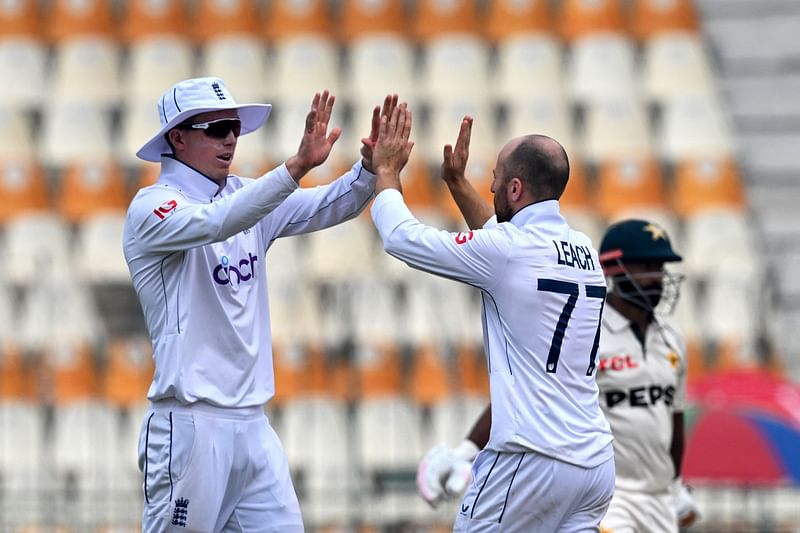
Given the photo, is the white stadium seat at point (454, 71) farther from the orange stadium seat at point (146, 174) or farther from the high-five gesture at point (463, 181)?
the high-five gesture at point (463, 181)

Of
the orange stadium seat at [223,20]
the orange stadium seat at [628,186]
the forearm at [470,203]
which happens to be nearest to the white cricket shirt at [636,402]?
the forearm at [470,203]

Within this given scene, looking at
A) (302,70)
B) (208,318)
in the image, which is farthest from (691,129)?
(208,318)

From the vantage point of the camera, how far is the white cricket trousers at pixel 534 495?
4.88m

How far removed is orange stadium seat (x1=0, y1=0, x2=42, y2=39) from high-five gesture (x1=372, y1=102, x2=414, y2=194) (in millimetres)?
11381

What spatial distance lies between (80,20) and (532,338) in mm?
11872

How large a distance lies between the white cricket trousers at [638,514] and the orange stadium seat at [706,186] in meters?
7.51

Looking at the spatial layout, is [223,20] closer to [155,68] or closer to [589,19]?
[155,68]

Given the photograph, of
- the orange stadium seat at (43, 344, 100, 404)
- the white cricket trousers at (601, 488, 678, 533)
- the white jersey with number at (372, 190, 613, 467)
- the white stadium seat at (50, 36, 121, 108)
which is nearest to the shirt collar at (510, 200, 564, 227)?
the white jersey with number at (372, 190, 613, 467)

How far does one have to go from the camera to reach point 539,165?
4961 millimetres

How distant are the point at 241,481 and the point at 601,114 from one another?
32.7ft

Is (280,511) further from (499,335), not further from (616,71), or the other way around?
(616,71)

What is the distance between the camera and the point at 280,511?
5195 millimetres

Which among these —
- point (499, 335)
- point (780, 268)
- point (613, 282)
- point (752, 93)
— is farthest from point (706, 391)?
point (752, 93)

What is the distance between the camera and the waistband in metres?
5.11
